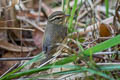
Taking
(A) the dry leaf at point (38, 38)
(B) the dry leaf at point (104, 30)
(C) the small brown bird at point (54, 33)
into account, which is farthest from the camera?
(A) the dry leaf at point (38, 38)

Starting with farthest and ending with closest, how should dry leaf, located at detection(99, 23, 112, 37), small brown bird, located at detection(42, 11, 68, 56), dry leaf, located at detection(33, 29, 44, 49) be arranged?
1. dry leaf, located at detection(33, 29, 44, 49)
2. dry leaf, located at detection(99, 23, 112, 37)
3. small brown bird, located at detection(42, 11, 68, 56)

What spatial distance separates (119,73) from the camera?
103 inches

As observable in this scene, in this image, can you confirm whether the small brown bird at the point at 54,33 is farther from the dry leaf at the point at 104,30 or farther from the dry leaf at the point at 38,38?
the dry leaf at the point at 38,38

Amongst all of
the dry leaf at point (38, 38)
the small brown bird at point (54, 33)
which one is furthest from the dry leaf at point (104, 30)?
the dry leaf at point (38, 38)

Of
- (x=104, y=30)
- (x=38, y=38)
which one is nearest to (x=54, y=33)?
(x=104, y=30)

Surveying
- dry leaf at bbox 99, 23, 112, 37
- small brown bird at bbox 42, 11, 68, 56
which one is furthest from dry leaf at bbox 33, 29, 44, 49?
dry leaf at bbox 99, 23, 112, 37

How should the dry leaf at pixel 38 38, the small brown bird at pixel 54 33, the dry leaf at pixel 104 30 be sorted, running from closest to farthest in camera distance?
the small brown bird at pixel 54 33 → the dry leaf at pixel 104 30 → the dry leaf at pixel 38 38

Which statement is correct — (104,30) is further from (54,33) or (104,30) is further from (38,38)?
(38,38)

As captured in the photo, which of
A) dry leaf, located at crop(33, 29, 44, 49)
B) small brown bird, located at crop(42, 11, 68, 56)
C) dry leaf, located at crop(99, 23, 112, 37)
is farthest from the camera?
dry leaf, located at crop(33, 29, 44, 49)

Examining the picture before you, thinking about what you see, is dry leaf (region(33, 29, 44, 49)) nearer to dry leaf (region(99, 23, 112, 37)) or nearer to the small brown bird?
the small brown bird

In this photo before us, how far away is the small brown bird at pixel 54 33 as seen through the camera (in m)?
3.35

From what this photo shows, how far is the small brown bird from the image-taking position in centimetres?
335

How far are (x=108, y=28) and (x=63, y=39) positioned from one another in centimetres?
85

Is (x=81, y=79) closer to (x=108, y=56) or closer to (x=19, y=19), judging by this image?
(x=108, y=56)
